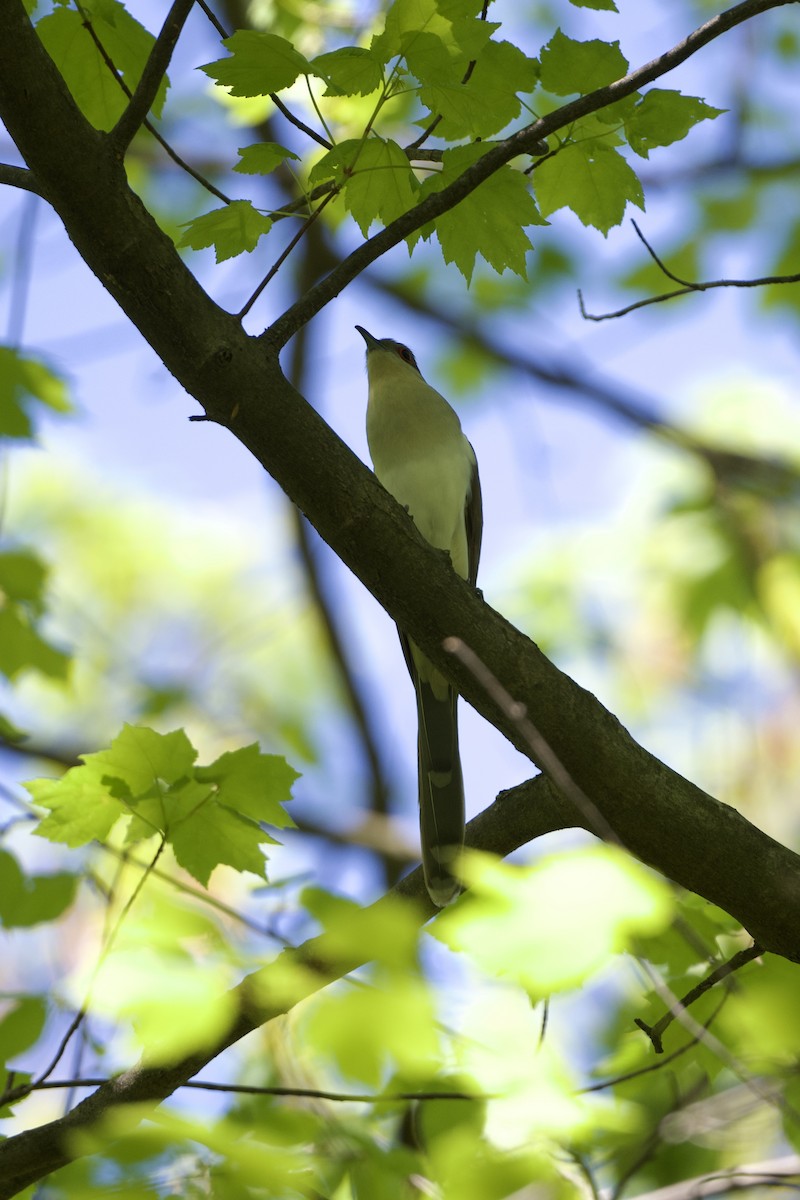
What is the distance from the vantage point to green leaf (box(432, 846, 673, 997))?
2.27 metres

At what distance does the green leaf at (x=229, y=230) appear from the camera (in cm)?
310

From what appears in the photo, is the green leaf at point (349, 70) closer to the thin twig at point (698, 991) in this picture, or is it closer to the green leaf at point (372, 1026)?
the green leaf at point (372, 1026)

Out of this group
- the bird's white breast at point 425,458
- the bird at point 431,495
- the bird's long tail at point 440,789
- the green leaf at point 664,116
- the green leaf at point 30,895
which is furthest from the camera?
the bird's white breast at point 425,458

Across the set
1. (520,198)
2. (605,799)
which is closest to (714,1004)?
(605,799)

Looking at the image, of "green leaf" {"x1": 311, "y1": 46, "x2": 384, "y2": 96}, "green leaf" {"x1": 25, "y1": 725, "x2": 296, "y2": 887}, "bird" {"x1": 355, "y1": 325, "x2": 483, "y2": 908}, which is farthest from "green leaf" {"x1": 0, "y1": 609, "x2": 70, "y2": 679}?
"green leaf" {"x1": 311, "y1": 46, "x2": 384, "y2": 96}

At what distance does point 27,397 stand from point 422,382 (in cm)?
215

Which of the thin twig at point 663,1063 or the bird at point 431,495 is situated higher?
the bird at point 431,495

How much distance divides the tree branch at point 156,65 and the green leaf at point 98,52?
1.31 ft

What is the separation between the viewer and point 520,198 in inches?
125

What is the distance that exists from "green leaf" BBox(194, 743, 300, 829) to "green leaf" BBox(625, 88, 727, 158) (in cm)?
198

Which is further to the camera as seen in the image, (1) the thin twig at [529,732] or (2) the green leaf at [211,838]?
(2) the green leaf at [211,838]

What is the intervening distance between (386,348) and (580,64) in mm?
3881

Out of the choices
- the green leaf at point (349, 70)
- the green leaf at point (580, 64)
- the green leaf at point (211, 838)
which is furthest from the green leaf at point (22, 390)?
the green leaf at point (580, 64)

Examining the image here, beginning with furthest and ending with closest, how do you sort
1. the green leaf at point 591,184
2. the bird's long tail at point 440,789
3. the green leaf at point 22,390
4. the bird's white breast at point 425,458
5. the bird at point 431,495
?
1. the bird's white breast at point 425,458
2. the green leaf at point 22,390
3. the bird at point 431,495
4. the bird's long tail at point 440,789
5. the green leaf at point 591,184
